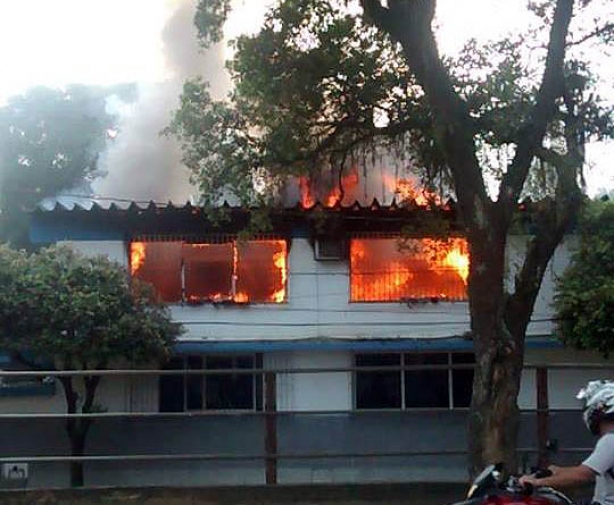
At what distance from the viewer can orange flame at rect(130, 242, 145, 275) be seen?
17.7 metres

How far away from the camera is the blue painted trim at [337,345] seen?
17203mm

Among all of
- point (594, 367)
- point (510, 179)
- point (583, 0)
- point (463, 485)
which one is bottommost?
point (463, 485)

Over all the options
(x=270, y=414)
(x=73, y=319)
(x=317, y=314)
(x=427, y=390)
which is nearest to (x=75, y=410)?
(x=73, y=319)

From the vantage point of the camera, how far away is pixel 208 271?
17.8 meters

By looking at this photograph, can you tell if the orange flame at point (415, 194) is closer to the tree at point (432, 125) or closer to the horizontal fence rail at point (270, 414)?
the tree at point (432, 125)

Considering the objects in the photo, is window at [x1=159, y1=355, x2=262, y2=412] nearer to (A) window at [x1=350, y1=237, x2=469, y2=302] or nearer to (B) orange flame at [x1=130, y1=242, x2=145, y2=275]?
(B) orange flame at [x1=130, y1=242, x2=145, y2=275]

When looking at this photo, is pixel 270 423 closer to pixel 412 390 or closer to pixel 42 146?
pixel 412 390

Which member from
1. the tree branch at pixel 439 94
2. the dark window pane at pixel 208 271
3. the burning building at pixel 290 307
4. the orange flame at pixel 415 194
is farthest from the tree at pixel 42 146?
the tree branch at pixel 439 94

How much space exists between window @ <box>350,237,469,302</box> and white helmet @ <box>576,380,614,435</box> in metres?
13.4

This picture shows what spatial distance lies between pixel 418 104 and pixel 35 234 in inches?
420

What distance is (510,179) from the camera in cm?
738

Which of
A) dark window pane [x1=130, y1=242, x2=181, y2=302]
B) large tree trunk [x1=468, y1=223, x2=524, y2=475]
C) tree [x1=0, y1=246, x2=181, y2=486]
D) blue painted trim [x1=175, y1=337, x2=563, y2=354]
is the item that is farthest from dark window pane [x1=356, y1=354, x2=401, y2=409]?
large tree trunk [x1=468, y1=223, x2=524, y2=475]

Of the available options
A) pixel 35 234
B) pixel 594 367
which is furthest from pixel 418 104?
pixel 35 234

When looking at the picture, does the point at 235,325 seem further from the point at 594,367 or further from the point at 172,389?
the point at 594,367
